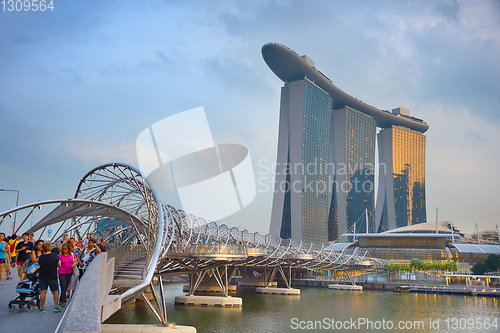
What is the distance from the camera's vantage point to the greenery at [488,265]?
9144 centimetres

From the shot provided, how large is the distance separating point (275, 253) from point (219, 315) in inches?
1046

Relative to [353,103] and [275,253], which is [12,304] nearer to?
[275,253]

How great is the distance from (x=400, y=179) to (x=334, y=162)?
3733 cm

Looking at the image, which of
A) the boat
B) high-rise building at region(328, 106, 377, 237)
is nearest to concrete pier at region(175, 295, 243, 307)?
the boat

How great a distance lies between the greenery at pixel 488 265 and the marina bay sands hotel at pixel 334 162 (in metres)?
54.5

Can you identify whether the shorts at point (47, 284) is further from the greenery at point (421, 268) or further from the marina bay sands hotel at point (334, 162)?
the marina bay sands hotel at point (334, 162)

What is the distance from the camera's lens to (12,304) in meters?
10.6

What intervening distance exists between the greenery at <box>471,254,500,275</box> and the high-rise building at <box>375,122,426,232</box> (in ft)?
272

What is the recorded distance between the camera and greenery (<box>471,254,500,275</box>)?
91.4 metres

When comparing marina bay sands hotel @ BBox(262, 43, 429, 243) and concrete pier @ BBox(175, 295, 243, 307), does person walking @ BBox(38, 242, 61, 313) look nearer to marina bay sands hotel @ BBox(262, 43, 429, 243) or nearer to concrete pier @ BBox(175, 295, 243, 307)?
concrete pier @ BBox(175, 295, 243, 307)

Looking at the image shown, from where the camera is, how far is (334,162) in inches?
6693

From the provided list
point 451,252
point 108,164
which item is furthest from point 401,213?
point 108,164

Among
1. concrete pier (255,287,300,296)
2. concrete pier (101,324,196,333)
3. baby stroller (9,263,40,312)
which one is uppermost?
baby stroller (9,263,40,312)

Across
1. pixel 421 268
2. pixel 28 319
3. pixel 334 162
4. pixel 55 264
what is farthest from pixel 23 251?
pixel 334 162
